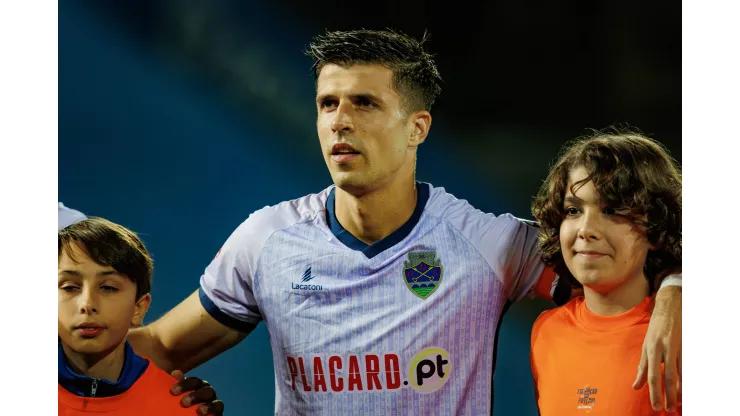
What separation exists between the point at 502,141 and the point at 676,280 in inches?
29.3

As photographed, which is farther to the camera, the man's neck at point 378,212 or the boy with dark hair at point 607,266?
the man's neck at point 378,212

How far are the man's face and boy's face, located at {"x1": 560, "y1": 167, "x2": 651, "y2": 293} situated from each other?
640 mm

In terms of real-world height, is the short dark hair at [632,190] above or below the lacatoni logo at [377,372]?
above

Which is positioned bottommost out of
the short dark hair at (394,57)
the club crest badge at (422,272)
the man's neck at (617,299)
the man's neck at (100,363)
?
the man's neck at (100,363)

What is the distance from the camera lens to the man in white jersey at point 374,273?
2.80 metres

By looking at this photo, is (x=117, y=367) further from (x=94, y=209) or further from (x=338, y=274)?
(x=338, y=274)

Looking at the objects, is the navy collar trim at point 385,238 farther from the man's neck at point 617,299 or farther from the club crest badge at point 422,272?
the man's neck at point 617,299

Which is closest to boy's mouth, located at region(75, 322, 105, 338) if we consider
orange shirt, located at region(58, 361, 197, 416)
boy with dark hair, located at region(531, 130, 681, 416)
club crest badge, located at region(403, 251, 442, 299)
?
orange shirt, located at region(58, 361, 197, 416)

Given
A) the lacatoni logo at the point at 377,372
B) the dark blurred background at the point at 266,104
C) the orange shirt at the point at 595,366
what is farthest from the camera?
the dark blurred background at the point at 266,104

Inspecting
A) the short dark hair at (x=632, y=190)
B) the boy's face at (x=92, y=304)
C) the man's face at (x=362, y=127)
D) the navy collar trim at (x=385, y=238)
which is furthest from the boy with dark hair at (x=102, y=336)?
the short dark hair at (x=632, y=190)

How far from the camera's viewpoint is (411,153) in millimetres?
2934

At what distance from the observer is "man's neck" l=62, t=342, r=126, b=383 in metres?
2.91

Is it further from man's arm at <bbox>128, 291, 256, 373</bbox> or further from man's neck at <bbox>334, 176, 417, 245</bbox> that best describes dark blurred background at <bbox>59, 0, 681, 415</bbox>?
man's neck at <bbox>334, 176, 417, 245</bbox>

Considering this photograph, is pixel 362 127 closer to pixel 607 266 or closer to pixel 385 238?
pixel 385 238
